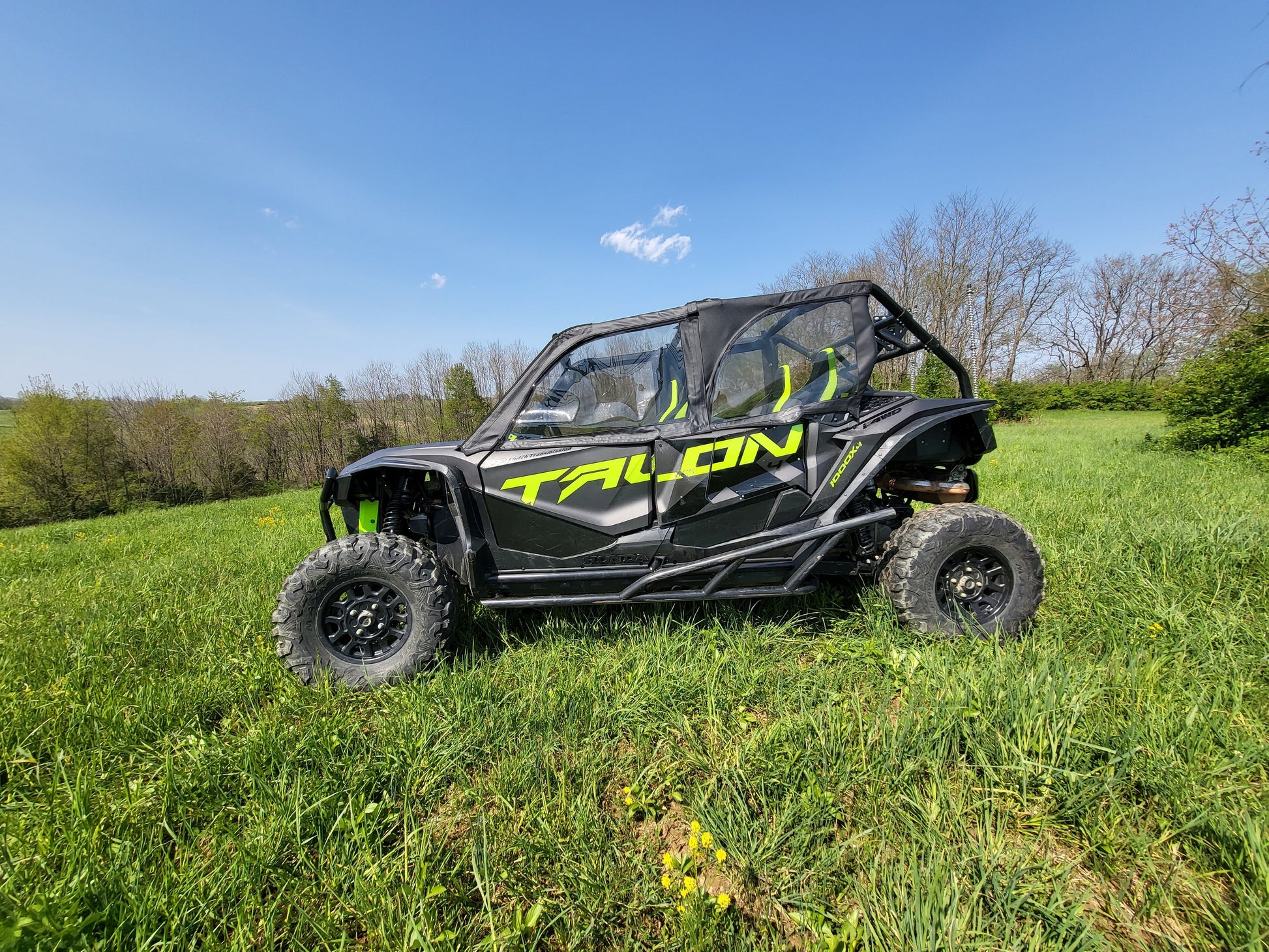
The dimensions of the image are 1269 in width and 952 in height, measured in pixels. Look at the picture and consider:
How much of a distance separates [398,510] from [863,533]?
2.94 metres

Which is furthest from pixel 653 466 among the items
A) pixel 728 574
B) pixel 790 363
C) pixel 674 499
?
pixel 790 363

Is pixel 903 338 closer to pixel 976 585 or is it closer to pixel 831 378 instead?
pixel 831 378

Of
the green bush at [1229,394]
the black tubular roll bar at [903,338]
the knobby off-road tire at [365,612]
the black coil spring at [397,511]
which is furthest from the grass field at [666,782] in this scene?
the green bush at [1229,394]

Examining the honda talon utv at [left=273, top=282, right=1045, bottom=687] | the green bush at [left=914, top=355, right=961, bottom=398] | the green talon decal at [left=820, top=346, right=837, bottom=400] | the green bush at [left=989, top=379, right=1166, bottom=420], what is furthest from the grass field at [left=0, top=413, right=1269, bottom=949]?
the green bush at [left=989, top=379, right=1166, bottom=420]

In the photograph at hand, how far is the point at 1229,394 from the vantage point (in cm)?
841

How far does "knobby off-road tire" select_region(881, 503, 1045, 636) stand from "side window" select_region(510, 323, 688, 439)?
148 cm

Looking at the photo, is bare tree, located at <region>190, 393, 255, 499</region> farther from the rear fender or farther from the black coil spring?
the rear fender

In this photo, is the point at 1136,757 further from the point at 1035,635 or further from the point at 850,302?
the point at 850,302

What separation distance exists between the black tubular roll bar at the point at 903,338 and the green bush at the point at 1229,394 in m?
8.93

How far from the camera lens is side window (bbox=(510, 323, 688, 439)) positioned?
8.82ft

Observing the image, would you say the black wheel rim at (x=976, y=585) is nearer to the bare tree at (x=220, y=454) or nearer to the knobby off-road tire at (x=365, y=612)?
the knobby off-road tire at (x=365, y=612)

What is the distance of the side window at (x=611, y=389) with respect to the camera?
8.82 feet

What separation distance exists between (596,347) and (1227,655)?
3416 millimetres

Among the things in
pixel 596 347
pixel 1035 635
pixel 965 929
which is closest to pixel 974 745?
pixel 965 929
